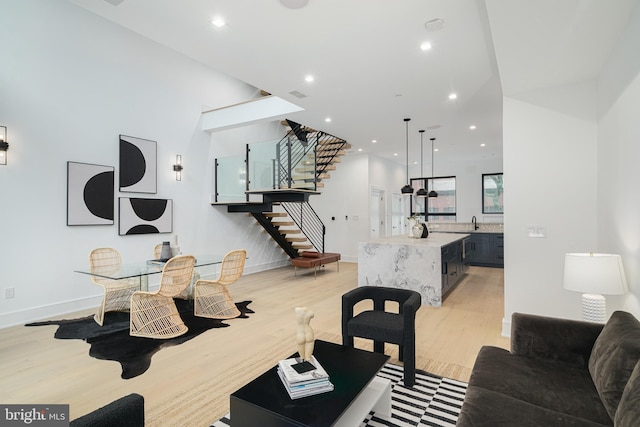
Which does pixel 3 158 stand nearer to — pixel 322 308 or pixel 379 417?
pixel 322 308

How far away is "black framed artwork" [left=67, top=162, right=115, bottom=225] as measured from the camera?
4.50 meters

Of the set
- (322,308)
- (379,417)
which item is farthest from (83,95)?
(379,417)

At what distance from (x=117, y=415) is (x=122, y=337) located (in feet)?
8.86

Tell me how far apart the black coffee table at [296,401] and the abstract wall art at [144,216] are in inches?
175

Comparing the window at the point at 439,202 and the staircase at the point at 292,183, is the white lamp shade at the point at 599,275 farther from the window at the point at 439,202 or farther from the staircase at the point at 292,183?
the window at the point at 439,202

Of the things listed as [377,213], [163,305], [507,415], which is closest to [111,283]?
[163,305]

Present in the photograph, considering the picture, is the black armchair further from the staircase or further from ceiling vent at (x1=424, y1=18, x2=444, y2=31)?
the staircase

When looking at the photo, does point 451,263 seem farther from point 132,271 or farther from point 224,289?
point 132,271

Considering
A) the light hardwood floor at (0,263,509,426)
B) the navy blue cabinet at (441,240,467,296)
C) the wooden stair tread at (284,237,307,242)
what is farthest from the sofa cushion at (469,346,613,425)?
the wooden stair tread at (284,237,307,242)

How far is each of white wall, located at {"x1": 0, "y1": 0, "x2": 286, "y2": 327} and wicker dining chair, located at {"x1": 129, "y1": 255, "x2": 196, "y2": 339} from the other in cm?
168

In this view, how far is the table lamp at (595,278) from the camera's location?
209 centimetres

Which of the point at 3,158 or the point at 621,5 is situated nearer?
the point at 621,5

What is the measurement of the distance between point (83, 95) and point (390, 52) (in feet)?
14.4

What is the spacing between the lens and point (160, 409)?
85.0 inches
